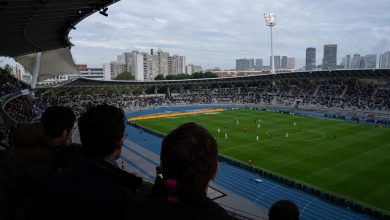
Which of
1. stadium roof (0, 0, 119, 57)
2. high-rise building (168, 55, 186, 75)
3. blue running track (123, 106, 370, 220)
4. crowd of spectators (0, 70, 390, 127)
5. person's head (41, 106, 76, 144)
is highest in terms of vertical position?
high-rise building (168, 55, 186, 75)

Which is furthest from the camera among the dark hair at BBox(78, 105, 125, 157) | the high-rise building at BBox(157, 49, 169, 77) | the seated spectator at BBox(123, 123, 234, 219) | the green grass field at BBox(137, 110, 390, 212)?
the high-rise building at BBox(157, 49, 169, 77)

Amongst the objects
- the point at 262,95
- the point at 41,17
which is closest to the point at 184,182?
the point at 41,17

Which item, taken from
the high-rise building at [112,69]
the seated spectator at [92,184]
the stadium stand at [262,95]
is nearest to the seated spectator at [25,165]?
the seated spectator at [92,184]

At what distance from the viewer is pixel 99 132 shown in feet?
8.04

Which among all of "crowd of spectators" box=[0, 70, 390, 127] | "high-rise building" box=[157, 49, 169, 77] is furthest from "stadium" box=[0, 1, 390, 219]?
"high-rise building" box=[157, 49, 169, 77]

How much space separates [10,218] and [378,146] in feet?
123

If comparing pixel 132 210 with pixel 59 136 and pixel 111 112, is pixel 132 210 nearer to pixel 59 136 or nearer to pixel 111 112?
pixel 111 112

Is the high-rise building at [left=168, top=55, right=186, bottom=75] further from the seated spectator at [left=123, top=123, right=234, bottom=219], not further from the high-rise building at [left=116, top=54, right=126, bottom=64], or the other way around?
the seated spectator at [left=123, top=123, right=234, bottom=219]

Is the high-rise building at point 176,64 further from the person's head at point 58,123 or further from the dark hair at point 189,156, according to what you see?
the dark hair at point 189,156

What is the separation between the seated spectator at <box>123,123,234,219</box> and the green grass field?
835 inches

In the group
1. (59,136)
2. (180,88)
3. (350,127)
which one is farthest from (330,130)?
(180,88)

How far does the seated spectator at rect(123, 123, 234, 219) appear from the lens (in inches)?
68.0

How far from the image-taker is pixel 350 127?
44469mm

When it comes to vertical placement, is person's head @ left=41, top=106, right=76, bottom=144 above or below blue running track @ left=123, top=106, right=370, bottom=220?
above
